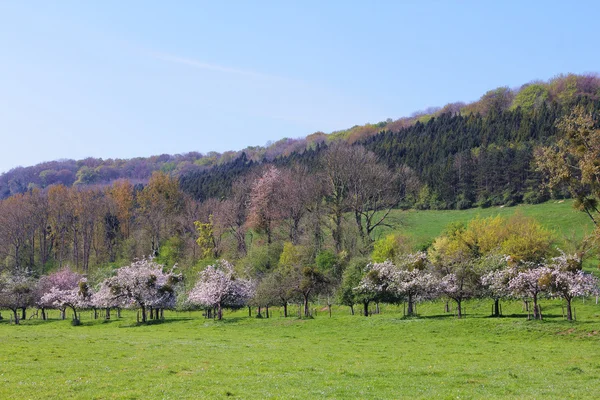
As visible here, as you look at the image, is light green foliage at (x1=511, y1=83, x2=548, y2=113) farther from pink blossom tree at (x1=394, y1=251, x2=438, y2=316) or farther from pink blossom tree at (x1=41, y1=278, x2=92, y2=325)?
pink blossom tree at (x1=41, y1=278, x2=92, y2=325)

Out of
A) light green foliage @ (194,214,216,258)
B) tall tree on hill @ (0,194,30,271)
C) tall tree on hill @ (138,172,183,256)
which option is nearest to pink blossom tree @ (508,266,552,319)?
light green foliage @ (194,214,216,258)

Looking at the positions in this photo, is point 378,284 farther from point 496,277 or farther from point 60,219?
point 60,219

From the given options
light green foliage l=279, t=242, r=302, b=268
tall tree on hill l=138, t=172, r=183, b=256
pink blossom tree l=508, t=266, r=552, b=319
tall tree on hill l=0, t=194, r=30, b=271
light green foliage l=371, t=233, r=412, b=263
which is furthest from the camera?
tall tree on hill l=0, t=194, r=30, b=271

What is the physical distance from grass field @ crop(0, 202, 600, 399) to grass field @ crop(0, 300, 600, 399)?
0.19 feet

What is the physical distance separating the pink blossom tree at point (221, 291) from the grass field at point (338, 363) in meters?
13.2

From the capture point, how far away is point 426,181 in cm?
11119

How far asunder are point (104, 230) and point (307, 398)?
10844 centimetres

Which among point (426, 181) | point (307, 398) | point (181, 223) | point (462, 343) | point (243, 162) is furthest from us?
point (243, 162)

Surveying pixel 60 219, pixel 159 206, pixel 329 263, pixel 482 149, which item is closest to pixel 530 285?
pixel 329 263

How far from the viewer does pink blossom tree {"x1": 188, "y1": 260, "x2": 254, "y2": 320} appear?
62.9 m

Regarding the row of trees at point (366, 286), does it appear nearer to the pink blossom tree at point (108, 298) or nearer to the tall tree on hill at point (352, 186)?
the pink blossom tree at point (108, 298)

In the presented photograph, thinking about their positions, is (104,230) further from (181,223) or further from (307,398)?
(307,398)

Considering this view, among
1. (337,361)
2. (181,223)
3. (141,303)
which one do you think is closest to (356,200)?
(141,303)

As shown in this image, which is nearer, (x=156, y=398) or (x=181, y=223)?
(x=156, y=398)
